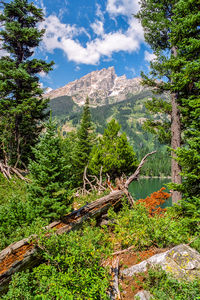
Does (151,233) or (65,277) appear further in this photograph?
(151,233)

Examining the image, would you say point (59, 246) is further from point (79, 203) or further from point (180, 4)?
point (180, 4)

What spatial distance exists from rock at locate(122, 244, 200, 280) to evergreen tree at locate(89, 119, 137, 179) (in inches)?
512

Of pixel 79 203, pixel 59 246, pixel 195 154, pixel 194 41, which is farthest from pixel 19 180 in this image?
pixel 194 41

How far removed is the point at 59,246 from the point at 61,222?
7.93 feet

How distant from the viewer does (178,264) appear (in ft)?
13.7

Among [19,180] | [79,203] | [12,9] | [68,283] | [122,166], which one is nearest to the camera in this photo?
[68,283]

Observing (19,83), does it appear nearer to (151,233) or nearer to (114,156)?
(114,156)

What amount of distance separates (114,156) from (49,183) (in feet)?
40.7

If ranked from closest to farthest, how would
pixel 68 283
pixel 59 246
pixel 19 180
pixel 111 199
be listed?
pixel 68 283
pixel 59 246
pixel 111 199
pixel 19 180

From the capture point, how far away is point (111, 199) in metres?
8.79

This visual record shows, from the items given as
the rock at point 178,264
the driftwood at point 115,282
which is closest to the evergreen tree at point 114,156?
the driftwood at point 115,282

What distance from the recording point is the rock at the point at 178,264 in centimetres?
398

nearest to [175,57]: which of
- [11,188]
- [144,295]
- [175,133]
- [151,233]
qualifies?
[175,133]

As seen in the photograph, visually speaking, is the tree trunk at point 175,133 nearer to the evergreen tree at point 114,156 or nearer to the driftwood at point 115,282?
the driftwood at point 115,282
